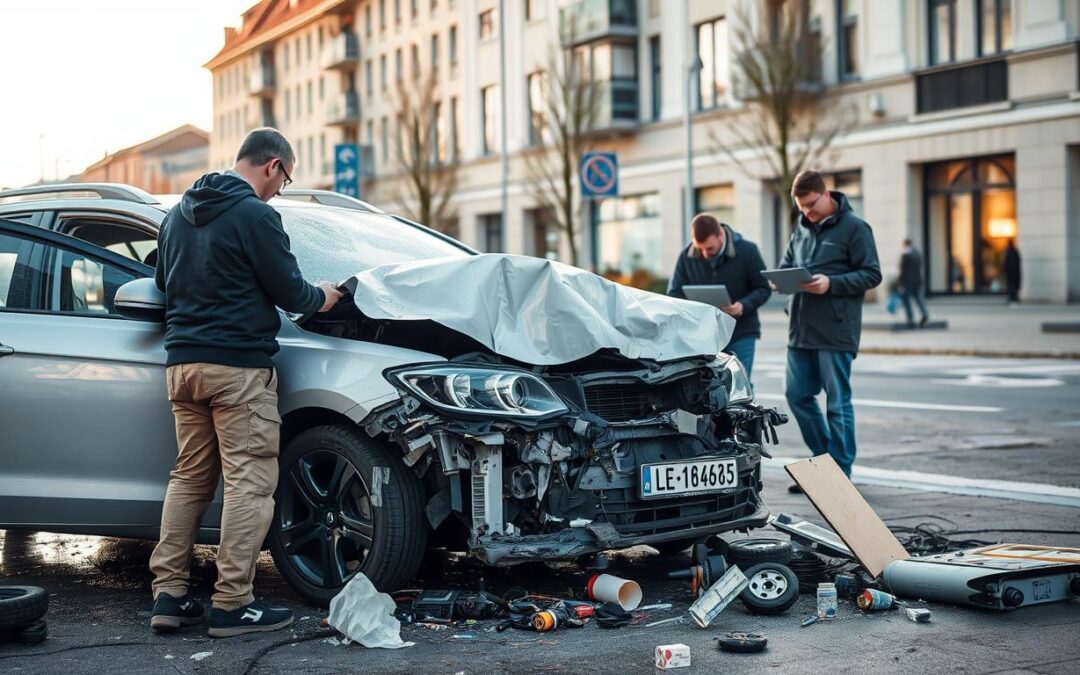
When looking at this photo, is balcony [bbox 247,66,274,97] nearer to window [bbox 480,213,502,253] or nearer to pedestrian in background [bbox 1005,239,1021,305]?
window [bbox 480,213,502,253]

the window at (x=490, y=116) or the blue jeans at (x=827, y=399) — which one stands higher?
the window at (x=490, y=116)

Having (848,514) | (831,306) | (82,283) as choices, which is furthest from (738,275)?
(82,283)

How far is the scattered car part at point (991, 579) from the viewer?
5082 mm

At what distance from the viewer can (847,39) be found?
3462cm

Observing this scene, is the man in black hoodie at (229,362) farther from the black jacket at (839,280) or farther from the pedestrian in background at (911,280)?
the pedestrian in background at (911,280)

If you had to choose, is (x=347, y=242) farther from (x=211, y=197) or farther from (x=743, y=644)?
(x=743, y=644)

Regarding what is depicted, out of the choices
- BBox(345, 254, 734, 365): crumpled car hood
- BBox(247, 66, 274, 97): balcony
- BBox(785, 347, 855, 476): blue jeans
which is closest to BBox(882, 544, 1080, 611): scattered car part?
BBox(345, 254, 734, 365): crumpled car hood

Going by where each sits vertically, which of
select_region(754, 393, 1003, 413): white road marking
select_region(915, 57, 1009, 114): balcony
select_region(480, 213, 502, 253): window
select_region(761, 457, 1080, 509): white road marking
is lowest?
select_region(761, 457, 1080, 509): white road marking

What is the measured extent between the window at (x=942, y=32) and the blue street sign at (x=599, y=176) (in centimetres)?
1596

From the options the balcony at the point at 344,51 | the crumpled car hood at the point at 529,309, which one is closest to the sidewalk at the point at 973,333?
the crumpled car hood at the point at 529,309

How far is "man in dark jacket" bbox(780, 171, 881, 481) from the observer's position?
8133 mm

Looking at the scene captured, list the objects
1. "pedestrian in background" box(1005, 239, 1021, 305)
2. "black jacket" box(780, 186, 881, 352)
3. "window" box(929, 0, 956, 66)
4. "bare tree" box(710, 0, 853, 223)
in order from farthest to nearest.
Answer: "bare tree" box(710, 0, 853, 223) → "window" box(929, 0, 956, 66) → "pedestrian in background" box(1005, 239, 1021, 305) → "black jacket" box(780, 186, 881, 352)

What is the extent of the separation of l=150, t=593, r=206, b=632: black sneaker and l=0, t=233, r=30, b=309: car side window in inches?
61.2

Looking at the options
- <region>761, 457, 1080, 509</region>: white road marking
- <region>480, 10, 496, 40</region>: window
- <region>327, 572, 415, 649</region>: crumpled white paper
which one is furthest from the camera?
<region>480, 10, 496, 40</region>: window
